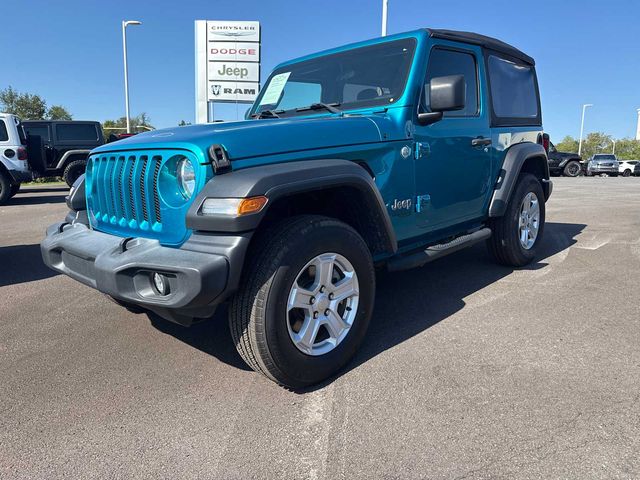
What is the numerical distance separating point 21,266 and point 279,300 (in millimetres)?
4191

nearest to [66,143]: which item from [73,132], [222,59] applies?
[73,132]

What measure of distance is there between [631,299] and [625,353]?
→ 1215 millimetres

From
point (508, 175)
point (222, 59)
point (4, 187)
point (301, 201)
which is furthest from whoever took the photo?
point (222, 59)

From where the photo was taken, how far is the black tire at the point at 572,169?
2517cm

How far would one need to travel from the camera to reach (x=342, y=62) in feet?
11.9

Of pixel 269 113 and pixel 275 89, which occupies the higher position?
pixel 275 89

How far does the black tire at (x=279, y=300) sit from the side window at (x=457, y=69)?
1491 millimetres

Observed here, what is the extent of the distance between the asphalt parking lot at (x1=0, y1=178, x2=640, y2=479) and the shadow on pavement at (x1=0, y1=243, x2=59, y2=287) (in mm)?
719

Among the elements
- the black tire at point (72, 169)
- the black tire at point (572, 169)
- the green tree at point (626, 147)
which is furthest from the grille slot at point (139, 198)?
the green tree at point (626, 147)

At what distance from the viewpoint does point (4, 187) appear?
10844 millimetres

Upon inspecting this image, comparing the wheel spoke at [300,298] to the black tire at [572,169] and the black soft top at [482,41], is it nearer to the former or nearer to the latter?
the black soft top at [482,41]

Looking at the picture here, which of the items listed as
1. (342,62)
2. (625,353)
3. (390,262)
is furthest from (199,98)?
(625,353)

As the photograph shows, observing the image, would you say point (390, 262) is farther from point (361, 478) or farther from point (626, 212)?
point (626, 212)

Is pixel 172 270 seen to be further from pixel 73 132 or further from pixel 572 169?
pixel 572 169
